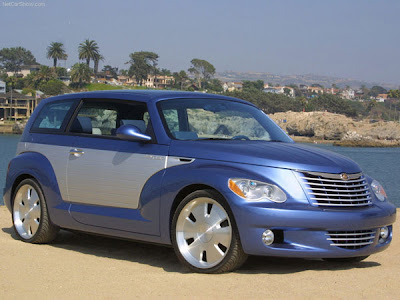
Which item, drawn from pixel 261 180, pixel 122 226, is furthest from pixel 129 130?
pixel 261 180

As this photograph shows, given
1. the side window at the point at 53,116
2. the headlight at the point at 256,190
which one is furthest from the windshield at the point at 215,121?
the side window at the point at 53,116

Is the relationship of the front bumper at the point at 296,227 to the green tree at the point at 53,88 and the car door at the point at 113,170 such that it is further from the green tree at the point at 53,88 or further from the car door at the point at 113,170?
the green tree at the point at 53,88

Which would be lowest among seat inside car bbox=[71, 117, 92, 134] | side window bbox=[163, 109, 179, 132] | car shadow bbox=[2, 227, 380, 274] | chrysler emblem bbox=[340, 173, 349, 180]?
car shadow bbox=[2, 227, 380, 274]

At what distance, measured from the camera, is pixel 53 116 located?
7781 mm

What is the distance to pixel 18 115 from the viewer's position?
168 metres

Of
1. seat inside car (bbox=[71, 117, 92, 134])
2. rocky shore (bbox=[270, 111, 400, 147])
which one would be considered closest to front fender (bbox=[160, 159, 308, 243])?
seat inside car (bbox=[71, 117, 92, 134])

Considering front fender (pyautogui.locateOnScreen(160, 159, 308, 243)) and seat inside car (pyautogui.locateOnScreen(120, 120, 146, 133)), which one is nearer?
front fender (pyautogui.locateOnScreen(160, 159, 308, 243))

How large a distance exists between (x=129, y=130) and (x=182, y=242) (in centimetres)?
113

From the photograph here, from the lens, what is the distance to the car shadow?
6.36 metres

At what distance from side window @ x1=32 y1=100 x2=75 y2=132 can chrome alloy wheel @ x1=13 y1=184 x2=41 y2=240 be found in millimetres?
671

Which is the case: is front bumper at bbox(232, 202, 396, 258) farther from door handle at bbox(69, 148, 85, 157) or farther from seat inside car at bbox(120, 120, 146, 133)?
door handle at bbox(69, 148, 85, 157)

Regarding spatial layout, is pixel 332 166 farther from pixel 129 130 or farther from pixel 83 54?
pixel 83 54

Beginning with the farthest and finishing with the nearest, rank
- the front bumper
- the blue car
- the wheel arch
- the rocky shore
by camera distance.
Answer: the rocky shore, the wheel arch, the blue car, the front bumper

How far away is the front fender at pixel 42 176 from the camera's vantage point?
734cm
